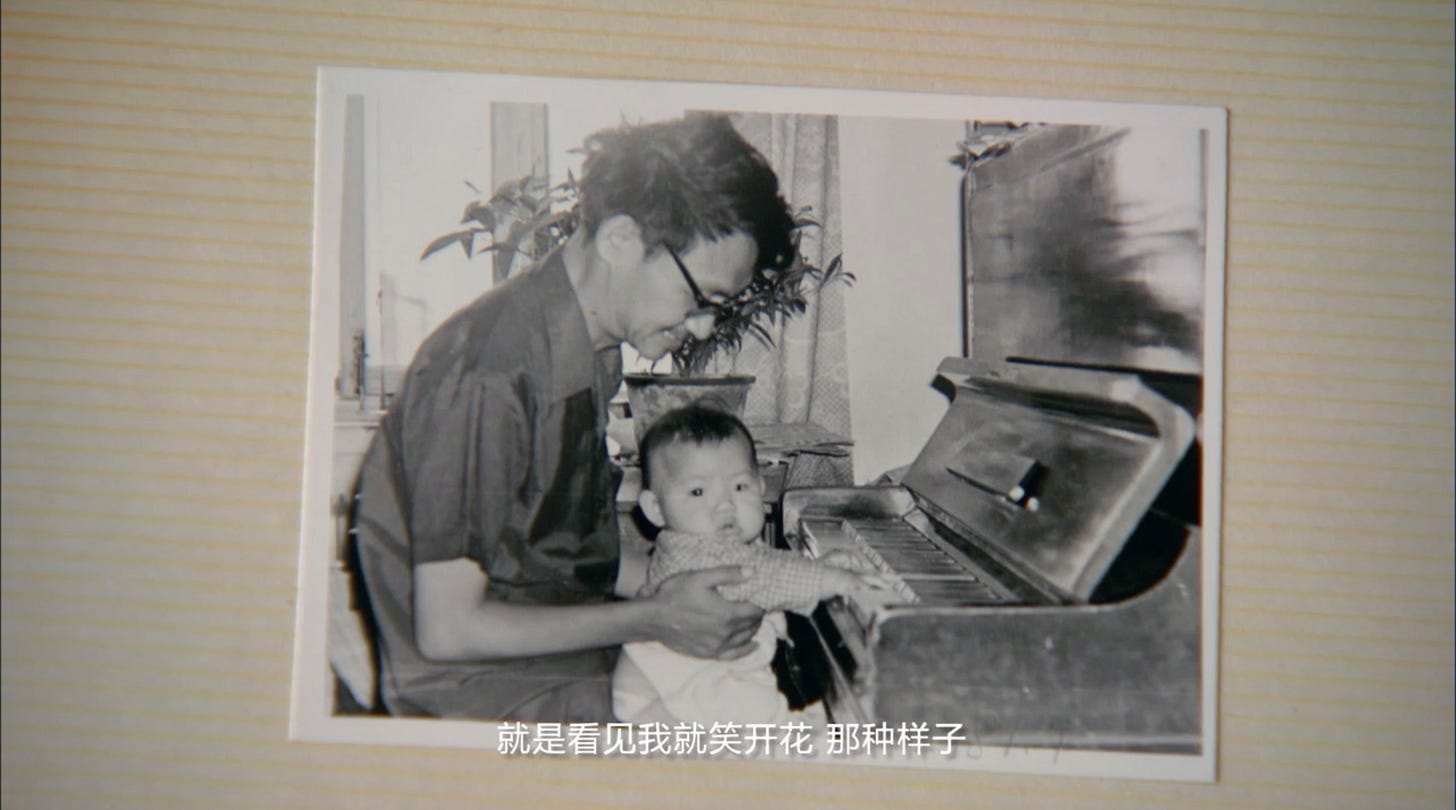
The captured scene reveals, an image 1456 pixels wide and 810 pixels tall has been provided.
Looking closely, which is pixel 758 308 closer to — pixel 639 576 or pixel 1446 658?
pixel 639 576

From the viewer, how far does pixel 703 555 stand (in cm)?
146

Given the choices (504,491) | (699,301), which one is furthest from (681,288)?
(504,491)

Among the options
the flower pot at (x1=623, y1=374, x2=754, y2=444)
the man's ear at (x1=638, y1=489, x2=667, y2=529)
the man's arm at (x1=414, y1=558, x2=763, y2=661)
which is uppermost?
the flower pot at (x1=623, y1=374, x2=754, y2=444)

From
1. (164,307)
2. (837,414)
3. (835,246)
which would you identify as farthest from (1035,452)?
(164,307)

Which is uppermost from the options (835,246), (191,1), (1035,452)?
(191,1)

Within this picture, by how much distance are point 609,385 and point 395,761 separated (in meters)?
0.71

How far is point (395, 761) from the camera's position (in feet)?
4.99

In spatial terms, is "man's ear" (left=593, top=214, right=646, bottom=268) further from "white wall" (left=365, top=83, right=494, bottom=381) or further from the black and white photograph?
"white wall" (left=365, top=83, right=494, bottom=381)

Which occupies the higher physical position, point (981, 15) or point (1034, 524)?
point (981, 15)

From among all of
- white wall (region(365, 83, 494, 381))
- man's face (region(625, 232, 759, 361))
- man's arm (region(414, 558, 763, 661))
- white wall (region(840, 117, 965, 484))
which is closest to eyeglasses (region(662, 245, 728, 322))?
man's face (region(625, 232, 759, 361))

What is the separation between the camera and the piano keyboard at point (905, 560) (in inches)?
52.7

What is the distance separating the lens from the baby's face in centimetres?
146

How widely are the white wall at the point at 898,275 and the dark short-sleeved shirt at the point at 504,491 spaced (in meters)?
0.42

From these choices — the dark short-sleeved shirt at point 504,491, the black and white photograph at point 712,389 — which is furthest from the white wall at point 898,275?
the dark short-sleeved shirt at point 504,491
